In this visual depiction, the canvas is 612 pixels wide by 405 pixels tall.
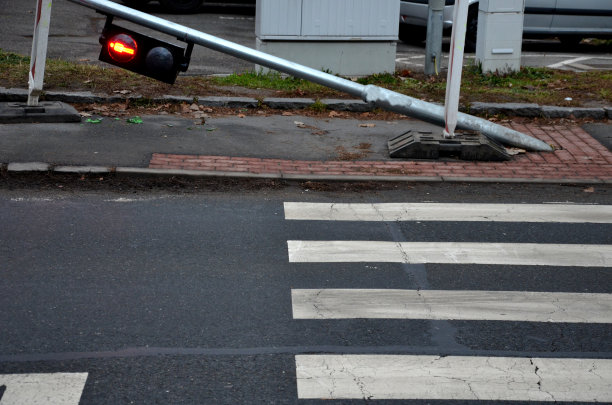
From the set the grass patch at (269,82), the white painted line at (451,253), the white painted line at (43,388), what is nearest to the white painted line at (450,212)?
the white painted line at (451,253)

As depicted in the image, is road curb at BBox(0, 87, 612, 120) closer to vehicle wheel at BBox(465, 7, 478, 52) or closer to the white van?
the white van

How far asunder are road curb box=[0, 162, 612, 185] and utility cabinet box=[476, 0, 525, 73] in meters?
4.95

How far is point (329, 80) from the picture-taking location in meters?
9.27

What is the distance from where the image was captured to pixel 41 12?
9391mm

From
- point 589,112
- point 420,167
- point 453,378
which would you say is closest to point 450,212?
point 420,167

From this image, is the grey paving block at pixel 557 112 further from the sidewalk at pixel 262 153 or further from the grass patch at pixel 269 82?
the grass patch at pixel 269 82

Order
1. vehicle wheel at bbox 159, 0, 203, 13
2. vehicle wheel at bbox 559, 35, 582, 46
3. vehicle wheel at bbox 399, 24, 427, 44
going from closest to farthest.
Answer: vehicle wheel at bbox 399, 24, 427, 44, vehicle wheel at bbox 559, 35, 582, 46, vehicle wheel at bbox 159, 0, 203, 13

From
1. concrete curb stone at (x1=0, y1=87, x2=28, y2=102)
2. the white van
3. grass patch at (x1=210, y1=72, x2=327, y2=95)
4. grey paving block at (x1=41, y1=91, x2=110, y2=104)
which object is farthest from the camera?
the white van

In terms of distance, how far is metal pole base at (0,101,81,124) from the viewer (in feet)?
31.9

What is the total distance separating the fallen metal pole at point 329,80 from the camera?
28.7 feet

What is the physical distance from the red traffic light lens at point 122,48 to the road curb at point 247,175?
1.11m

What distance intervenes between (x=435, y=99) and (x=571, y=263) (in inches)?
213

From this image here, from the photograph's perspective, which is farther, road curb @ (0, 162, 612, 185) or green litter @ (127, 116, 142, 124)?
green litter @ (127, 116, 142, 124)

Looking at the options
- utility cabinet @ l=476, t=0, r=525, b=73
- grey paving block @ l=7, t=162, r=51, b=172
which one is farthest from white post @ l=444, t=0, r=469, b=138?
utility cabinet @ l=476, t=0, r=525, b=73
